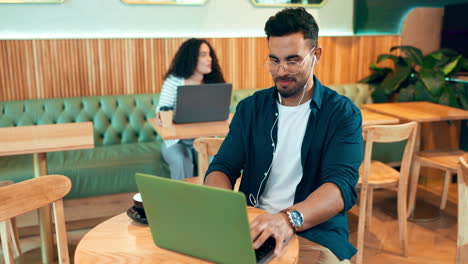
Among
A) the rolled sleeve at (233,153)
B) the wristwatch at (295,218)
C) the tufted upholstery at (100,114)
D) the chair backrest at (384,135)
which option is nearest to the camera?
the wristwatch at (295,218)

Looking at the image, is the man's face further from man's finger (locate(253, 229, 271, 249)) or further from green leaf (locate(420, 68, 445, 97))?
green leaf (locate(420, 68, 445, 97))

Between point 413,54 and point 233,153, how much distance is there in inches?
128

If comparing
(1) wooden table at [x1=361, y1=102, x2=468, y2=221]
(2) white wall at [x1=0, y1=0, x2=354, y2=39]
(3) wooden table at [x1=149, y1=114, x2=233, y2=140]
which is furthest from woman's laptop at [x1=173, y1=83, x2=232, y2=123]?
(2) white wall at [x1=0, y1=0, x2=354, y2=39]

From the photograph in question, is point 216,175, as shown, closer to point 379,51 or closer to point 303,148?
point 303,148

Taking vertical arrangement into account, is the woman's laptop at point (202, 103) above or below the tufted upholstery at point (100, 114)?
above

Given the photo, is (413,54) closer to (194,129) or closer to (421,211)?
(421,211)

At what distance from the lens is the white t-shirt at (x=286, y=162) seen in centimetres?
169

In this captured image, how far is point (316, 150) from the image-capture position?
1.65 metres

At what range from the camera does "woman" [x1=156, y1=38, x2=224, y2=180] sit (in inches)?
129

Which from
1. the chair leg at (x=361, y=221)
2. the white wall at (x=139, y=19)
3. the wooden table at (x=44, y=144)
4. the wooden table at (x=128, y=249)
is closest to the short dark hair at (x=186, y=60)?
the white wall at (x=139, y=19)

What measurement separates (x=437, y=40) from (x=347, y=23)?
3.20ft

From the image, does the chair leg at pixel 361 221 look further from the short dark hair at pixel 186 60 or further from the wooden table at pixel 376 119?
the short dark hair at pixel 186 60

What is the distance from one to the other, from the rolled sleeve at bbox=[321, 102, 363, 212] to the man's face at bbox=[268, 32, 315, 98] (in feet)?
0.69

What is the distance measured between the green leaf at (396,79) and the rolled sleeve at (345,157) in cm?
289
